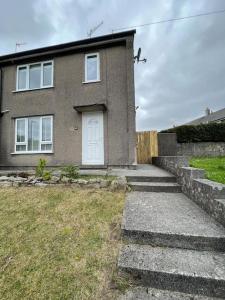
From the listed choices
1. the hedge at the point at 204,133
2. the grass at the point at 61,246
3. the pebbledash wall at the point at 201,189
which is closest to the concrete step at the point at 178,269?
the grass at the point at 61,246

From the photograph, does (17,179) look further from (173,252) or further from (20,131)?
(173,252)

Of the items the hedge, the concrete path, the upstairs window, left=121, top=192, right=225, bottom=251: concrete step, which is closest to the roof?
A: the upstairs window

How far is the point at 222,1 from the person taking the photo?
8.90 meters

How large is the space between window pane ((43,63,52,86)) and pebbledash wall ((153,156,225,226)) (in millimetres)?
7731

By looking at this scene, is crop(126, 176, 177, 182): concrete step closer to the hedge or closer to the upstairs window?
the upstairs window

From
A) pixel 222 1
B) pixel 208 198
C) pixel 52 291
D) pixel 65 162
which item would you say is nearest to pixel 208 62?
pixel 222 1

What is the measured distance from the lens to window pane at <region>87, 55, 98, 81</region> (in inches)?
384

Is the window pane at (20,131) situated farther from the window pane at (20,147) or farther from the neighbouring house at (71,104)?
the window pane at (20,147)

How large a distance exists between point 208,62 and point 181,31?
30.8 ft

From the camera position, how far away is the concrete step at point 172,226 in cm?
308

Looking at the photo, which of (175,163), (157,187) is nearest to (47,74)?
(175,163)

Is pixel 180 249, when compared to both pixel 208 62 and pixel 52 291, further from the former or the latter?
pixel 208 62

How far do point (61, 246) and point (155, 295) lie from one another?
5.47 feet

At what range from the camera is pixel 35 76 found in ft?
34.6
